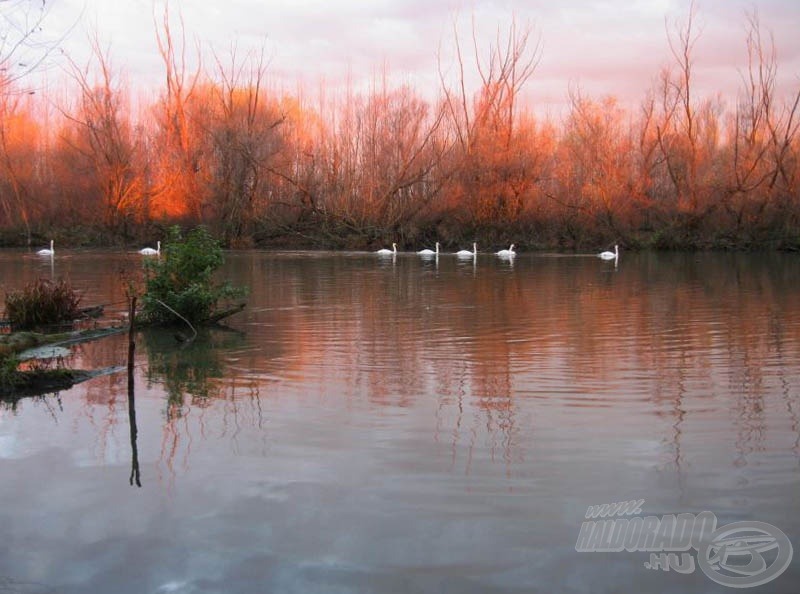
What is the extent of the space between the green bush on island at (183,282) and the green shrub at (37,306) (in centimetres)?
139

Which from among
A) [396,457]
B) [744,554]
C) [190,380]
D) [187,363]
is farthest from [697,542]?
[187,363]

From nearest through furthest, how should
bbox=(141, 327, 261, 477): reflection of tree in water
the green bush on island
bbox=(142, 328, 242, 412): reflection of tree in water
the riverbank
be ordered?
bbox=(141, 327, 261, 477): reflection of tree in water, bbox=(142, 328, 242, 412): reflection of tree in water, the green bush on island, the riverbank

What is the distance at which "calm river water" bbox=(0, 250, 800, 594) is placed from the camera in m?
4.64

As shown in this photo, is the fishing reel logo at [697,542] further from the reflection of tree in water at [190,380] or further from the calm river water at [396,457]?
the reflection of tree in water at [190,380]

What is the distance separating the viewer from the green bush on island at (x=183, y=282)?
43.6 ft

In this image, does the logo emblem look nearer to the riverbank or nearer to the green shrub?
the green shrub

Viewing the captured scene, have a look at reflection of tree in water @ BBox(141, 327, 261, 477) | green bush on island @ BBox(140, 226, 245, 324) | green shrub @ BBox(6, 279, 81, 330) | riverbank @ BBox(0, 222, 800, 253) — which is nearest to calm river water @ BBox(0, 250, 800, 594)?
reflection of tree in water @ BBox(141, 327, 261, 477)

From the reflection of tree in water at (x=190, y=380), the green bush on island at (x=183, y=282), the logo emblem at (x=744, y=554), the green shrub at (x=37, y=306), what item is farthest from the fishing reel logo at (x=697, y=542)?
the green shrub at (x=37, y=306)

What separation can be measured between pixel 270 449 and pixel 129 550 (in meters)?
1.95

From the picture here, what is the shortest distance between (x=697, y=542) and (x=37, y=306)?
456 inches

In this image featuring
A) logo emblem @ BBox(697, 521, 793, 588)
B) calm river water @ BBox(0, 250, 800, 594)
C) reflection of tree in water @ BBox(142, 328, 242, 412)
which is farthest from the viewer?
reflection of tree in water @ BBox(142, 328, 242, 412)

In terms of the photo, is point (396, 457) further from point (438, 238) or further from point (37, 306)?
point (438, 238)

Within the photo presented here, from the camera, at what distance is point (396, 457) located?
21.2 feet

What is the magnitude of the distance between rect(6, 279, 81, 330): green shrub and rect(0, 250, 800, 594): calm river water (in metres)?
2.10
